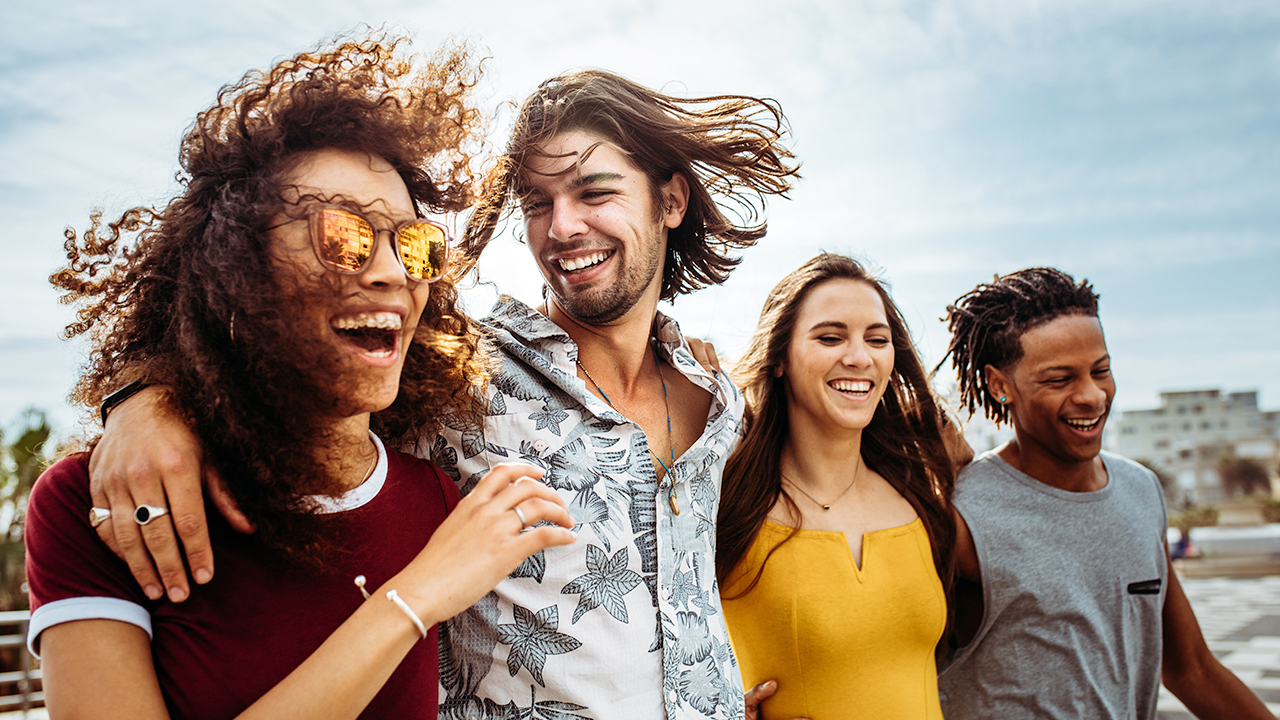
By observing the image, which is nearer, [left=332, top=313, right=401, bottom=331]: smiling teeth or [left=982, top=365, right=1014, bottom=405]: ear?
[left=332, top=313, right=401, bottom=331]: smiling teeth

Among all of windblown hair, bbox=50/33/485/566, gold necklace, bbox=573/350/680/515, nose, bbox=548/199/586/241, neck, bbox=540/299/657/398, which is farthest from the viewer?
neck, bbox=540/299/657/398

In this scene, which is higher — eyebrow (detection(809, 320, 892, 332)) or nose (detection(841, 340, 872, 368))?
eyebrow (detection(809, 320, 892, 332))

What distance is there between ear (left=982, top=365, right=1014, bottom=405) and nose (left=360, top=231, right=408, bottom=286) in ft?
10.2

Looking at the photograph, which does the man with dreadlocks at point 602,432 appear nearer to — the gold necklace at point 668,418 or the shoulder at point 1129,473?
the gold necklace at point 668,418

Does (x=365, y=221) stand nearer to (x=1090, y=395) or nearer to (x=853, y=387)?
(x=853, y=387)

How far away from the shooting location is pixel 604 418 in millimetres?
2584

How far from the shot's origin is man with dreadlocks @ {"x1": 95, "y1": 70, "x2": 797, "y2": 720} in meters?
2.32

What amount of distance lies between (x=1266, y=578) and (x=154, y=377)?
4005cm

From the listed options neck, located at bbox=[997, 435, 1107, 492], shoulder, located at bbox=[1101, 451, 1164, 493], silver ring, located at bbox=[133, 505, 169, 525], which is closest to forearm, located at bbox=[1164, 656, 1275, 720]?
shoulder, located at bbox=[1101, 451, 1164, 493]

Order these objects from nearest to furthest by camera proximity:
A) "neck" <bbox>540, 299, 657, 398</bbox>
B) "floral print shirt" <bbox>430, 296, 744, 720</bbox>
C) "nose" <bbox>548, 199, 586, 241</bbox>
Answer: "floral print shirt" <bbox>430, 296, 744, 720</bbox> < "nose" <bbox>548, 199, 586, 241</bbox> < "neck" <bbox>540, 299, 657, 398</bbox>

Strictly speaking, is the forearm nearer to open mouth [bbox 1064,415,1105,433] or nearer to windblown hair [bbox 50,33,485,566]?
open mouth [bbox 1064,415,1105,433]

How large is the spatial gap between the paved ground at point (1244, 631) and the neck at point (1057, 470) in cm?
902

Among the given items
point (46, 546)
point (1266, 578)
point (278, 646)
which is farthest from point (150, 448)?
point (1266, 578)

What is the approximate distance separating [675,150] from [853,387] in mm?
1246
